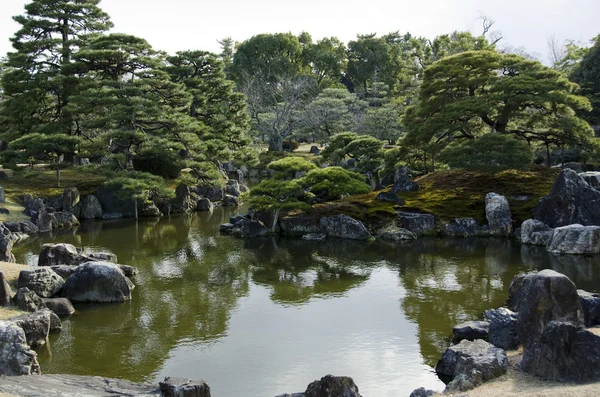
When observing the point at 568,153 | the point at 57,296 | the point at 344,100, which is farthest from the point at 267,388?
the point at 344,100

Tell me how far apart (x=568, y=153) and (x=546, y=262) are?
16.4m

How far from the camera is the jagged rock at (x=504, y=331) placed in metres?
9.83

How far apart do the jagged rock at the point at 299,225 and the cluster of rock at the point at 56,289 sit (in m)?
7.80

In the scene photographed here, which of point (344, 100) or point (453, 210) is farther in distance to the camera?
point (344, 100)

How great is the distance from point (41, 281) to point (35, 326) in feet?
8.94

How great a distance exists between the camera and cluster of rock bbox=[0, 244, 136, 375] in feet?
35.9

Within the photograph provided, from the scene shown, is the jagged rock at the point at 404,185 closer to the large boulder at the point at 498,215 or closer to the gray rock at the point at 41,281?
the large boulder at the point at 498,215

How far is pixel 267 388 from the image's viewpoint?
9.28m

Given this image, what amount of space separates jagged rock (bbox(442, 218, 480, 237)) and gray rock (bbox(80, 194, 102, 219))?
1625 cm

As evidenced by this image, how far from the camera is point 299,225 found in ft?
76.2

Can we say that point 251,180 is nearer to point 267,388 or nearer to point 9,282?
point 9,282

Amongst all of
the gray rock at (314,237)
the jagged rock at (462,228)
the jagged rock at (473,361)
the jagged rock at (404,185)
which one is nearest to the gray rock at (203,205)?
the gray rock at (314,237)

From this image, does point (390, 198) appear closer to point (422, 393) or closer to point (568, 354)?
point (422, 393)

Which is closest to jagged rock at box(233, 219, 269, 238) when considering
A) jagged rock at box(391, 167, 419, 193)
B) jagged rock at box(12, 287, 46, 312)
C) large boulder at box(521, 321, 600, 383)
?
jagged rock at box(391, 167, 419, 193)
